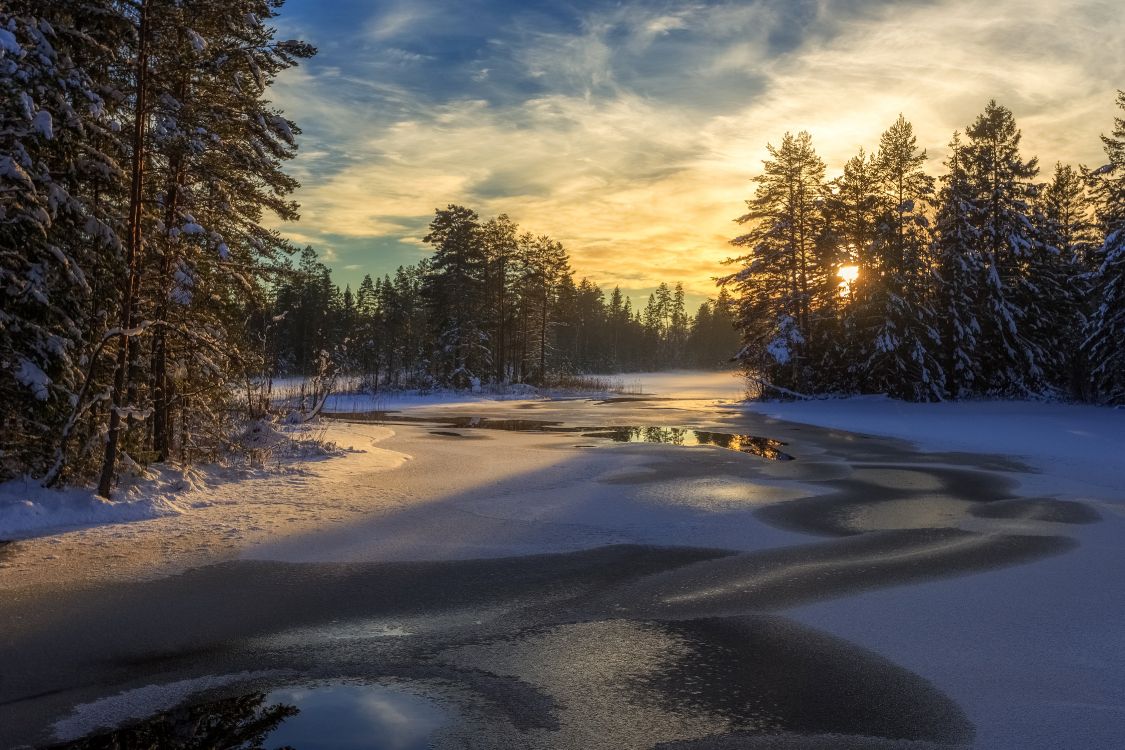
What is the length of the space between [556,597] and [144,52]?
8351 millimetres

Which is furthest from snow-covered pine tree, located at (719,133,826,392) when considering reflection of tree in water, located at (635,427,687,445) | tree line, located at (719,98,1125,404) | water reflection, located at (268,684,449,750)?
water reflection, located at (268,684,449,750)

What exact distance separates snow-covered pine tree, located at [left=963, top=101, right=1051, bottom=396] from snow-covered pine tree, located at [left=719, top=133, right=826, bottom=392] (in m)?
7.06

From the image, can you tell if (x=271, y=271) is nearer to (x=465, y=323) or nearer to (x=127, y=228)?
(x=127, y=228)

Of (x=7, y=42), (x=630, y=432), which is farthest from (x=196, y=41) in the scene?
(x=630, y=432)

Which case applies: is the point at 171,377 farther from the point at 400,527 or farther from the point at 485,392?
the point at 485,392

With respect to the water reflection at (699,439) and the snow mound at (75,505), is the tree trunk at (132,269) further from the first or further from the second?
the water reflection at (699,439)

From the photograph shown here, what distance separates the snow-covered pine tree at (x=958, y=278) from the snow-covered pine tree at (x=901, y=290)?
0.65m

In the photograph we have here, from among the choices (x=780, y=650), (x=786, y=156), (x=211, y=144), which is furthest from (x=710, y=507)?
(x=786, y=156)

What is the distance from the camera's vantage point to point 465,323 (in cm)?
4888

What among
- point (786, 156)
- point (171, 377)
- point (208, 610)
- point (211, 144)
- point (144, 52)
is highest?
point (786, 156)

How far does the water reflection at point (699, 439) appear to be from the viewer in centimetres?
1747

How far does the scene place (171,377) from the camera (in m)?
12.2

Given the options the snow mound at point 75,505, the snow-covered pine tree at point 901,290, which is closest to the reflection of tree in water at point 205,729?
the snow mound at point 75,505

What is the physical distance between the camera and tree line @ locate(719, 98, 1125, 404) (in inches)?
1270
